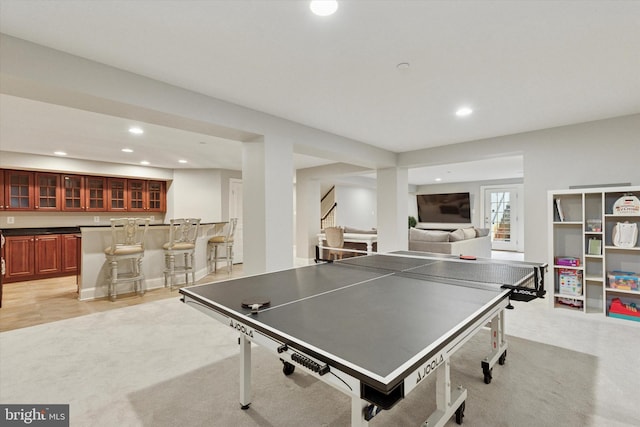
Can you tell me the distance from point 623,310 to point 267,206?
4.12 metres

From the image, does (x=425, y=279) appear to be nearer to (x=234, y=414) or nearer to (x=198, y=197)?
(x=234, y=414)

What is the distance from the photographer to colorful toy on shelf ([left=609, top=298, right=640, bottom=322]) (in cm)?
323

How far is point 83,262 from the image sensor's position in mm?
4168

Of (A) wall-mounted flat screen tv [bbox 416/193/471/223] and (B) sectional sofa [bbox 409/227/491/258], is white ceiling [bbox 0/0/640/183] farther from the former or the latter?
(A) wall-mounted flat screen tv [bbox 416/193/471/223]

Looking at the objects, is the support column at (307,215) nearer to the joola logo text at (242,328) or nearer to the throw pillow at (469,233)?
the throw pillow at (469,233)

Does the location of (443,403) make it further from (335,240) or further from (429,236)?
(335,240)

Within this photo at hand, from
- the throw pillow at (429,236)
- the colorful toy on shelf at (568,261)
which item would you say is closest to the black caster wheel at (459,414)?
the colorful toy on shelf at (568,261)

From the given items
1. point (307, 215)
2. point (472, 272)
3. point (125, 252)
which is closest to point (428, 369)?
point (472, 272)

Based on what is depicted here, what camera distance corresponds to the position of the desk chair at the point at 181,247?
4.77 meters

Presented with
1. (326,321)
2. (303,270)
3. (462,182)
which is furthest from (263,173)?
(462,182)

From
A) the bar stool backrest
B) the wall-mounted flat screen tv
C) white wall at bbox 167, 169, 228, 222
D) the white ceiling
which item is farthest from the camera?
the wall-mounted flat screen tv

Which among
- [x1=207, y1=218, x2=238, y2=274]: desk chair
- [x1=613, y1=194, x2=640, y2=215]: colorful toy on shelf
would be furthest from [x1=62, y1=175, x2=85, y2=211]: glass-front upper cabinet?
[x1=613, y1=194, x2=640, y2=215]: colorful toy on shelf

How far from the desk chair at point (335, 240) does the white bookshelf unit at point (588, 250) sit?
377 cm

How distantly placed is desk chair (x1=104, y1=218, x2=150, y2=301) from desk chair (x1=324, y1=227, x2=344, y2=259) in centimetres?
365
